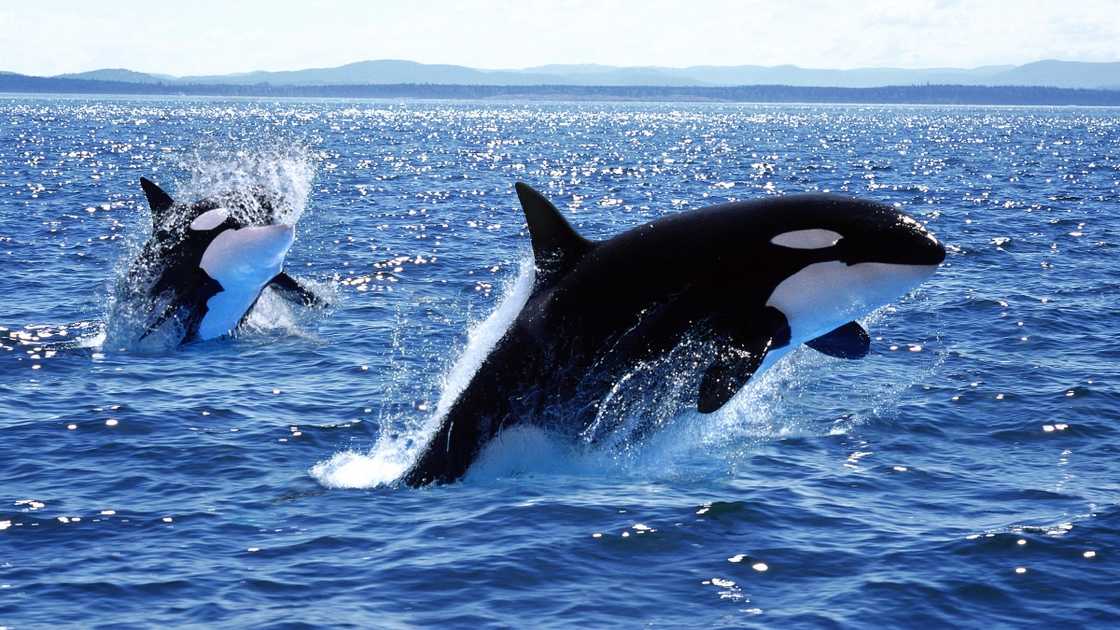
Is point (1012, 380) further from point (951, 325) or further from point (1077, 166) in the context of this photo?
point (1077, 166)

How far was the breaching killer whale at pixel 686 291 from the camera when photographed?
33.7 ft

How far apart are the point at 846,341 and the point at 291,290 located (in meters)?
9.06

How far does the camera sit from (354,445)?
41.3ft

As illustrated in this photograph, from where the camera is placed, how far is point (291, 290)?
1797 centimetres

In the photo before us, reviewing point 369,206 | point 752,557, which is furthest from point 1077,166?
point 752,557

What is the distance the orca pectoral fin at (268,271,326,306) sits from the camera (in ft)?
58.4

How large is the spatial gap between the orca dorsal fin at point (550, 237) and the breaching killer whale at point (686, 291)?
0.01 metres

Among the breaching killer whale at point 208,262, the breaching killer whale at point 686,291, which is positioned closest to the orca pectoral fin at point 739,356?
the breaching killer whale at point 686,291

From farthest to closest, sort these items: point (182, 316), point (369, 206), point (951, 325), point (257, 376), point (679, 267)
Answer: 1. point (369, 206)
2. point (951, 325)
3. point (182, 316)
4. point (257, 376)
5. point (679, 267)

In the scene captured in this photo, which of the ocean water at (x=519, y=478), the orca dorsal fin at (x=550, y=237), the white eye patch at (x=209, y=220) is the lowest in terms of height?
the ocean water at (x=519, y=478)

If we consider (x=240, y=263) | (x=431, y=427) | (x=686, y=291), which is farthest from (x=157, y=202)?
(x=686, y=291)

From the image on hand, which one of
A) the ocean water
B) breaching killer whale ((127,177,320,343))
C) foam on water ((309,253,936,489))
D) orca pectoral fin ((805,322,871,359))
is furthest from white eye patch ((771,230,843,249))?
breaching killer whale ((127,177,320,343))

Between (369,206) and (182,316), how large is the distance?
23.3m

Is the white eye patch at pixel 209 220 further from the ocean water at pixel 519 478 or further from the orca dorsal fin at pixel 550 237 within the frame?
the orca dorsal fin at pixel 550 237
